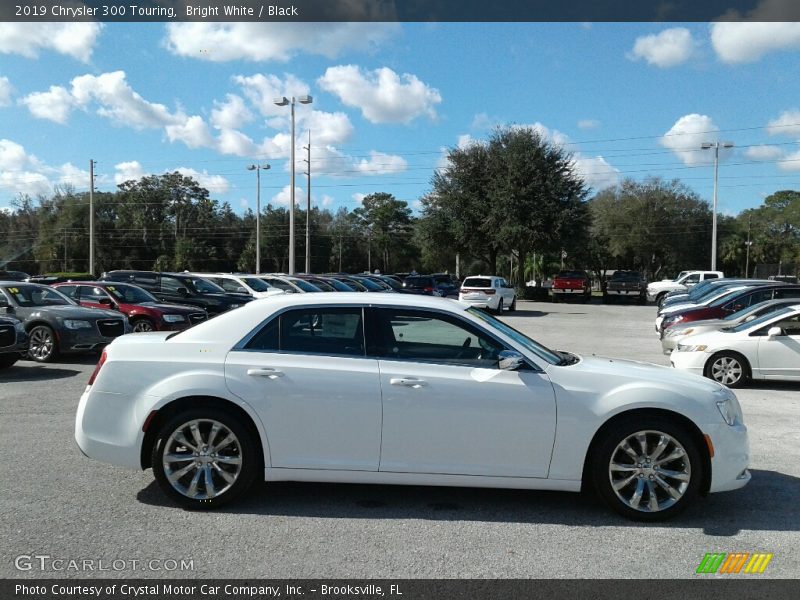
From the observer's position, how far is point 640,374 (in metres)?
4.85

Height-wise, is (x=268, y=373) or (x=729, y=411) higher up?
(x=268, y=373)

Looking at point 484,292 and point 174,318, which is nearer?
point 174,318

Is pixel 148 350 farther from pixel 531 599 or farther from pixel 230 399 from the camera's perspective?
pixel 531 599

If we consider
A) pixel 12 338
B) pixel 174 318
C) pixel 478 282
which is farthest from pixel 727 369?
pixel 478 282

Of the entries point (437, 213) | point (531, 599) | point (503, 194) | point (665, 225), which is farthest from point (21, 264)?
point (531, 599)

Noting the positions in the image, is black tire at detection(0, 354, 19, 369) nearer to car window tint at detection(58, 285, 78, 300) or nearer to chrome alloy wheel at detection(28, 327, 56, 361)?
chrome alloy wheel at detection(28, 327, 56, 361)

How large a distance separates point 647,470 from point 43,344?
435 inches

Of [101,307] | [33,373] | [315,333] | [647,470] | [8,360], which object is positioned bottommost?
[33,373]

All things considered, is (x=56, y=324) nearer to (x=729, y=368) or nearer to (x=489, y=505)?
(x=489, y=505)

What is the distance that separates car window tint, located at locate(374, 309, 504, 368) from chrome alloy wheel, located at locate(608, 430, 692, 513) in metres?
1.11

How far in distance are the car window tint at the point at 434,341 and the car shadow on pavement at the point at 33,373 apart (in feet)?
25.1

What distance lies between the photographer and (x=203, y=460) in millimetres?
4723

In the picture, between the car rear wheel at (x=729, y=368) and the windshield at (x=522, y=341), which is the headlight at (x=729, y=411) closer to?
the windshield at (x=522, y=341)

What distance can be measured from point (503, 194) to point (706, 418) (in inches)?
1547
